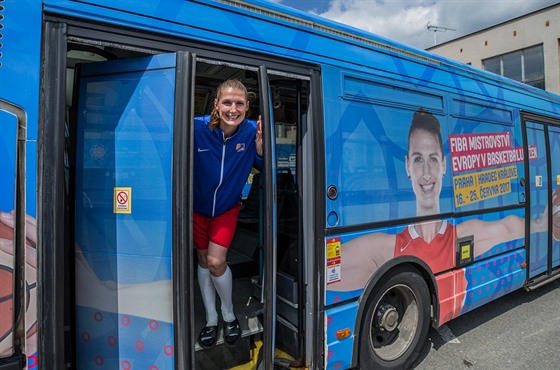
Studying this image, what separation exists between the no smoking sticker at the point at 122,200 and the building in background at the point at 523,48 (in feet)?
68.0

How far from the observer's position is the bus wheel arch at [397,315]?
115 inches

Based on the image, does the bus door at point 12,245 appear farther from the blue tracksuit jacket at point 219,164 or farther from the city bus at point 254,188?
the blue tracksuit jacket at point 219,164

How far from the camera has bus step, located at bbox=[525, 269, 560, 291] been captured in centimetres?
457

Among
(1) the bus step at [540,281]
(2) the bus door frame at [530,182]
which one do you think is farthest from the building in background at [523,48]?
(1) the bus step at [540,281]

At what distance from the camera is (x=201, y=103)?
382 centimetres

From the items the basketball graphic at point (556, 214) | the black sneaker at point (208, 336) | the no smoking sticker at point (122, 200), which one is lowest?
the black sneaker at point (208, 336)

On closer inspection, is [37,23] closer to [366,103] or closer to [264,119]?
[264,119]

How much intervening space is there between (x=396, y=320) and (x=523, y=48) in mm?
20859

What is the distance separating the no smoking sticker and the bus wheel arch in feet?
6.32

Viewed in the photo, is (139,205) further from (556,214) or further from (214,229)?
(556,214)

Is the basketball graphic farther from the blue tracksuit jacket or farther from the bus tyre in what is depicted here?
the blue tracksuit jacket

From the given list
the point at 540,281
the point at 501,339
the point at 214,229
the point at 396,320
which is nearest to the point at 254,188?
the point at 214,229

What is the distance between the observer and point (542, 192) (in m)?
4.80

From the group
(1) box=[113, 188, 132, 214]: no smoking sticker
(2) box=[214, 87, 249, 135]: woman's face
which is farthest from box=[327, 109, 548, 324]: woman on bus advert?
(1) box=[113, 188, 132, 214]: no smoking sticker
